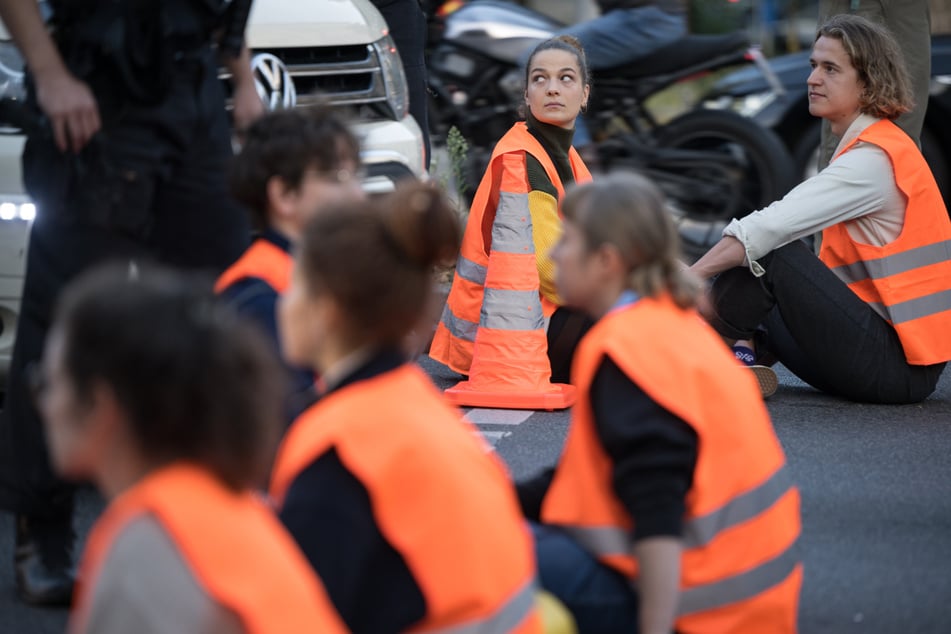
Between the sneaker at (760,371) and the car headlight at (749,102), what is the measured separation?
12.3 feet

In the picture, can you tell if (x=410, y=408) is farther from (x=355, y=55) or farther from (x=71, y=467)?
(x=355, y=55)

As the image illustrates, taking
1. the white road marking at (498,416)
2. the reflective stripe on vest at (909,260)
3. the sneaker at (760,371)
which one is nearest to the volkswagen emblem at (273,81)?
the white road marking at (498,416)

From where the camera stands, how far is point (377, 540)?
90.0 inches

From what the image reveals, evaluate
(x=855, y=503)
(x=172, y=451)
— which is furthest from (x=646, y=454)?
(x=855, y=503)

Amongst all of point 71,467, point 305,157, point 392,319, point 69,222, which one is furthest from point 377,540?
point 69,222

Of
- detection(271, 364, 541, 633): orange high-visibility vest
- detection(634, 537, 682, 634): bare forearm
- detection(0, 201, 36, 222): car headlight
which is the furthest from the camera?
detection(0, 201, 36, 222): car headlight

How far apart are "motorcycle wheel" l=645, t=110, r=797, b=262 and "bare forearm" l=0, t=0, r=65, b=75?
216 inches

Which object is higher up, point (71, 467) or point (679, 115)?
point (71, 467)

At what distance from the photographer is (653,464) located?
278cm

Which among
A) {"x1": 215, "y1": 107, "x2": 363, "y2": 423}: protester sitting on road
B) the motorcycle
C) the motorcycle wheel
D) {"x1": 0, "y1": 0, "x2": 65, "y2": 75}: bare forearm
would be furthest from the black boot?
the motorcycle wheel

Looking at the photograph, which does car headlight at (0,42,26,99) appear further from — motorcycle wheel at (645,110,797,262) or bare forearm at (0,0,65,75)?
motorcycle wheel at (645,110,797,262)

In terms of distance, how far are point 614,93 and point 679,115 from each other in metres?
0.40

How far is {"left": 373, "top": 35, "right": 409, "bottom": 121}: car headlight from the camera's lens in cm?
607

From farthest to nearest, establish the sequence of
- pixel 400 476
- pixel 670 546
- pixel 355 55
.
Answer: pixel 355 55
pixel 670 546
pixel 400 476
